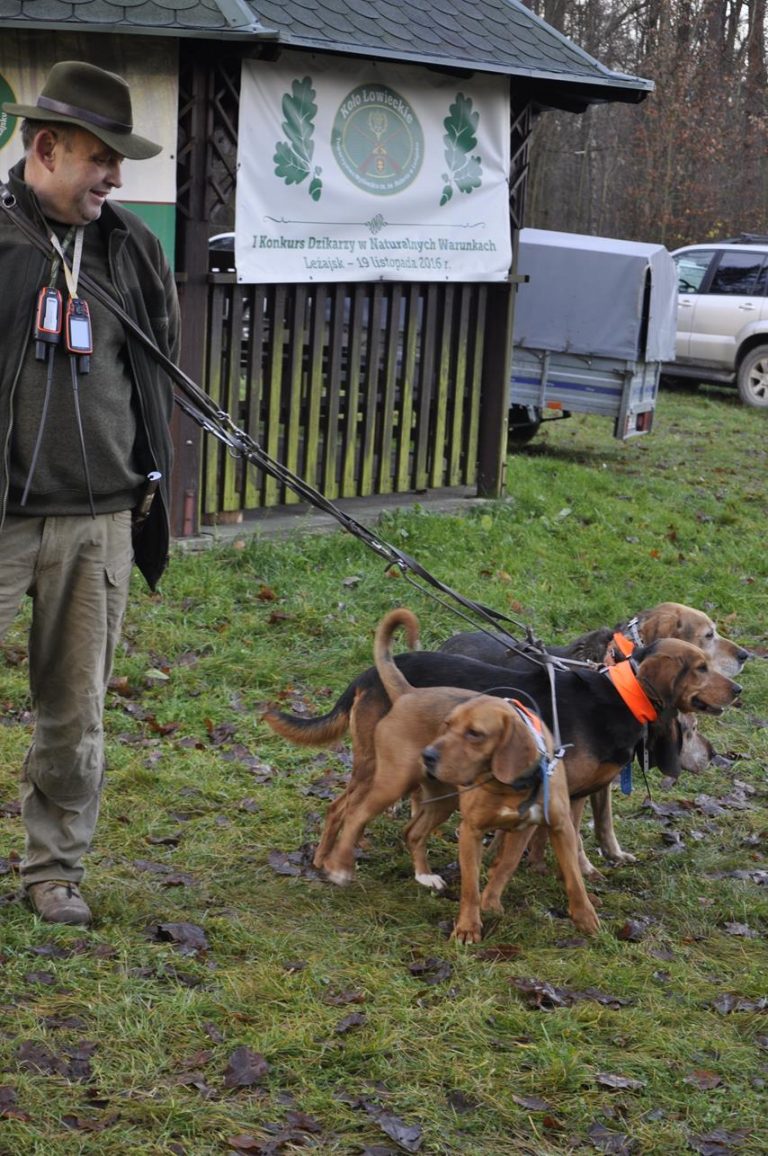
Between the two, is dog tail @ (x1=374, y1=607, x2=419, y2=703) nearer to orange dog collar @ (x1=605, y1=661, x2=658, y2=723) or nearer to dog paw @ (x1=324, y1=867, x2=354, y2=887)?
dog paw @ (x1=324, y1=867, x2=354, y2=887)

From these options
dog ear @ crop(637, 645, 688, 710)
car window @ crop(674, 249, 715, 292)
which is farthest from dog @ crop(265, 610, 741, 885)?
car window @ crop(674, 249, 715, 292)

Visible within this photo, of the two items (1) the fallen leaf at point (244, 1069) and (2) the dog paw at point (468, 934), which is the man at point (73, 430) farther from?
(2) the dog paw at point (468, 934)

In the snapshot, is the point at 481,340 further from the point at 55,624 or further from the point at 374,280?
the point at 55,624

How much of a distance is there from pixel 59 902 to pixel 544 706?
190 cm

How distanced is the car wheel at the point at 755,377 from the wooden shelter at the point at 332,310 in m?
8.12

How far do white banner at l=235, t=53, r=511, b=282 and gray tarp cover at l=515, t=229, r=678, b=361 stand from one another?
2962 mm

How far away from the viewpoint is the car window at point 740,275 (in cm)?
1892

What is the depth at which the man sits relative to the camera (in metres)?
4.21

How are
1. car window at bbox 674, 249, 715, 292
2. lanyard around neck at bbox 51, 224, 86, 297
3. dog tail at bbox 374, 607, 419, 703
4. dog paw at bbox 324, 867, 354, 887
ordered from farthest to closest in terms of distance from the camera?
car window at bbox 674, 249, 715, 292 → dog paw at bbox 324, 867, 354, 887 → dog tail at bbox 374, 607, 419, 703 → lanyard around neck at bbox 51, 224, 86, 297

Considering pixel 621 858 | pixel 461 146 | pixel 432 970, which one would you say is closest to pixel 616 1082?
pixel 432 970

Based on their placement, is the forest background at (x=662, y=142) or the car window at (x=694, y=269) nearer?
the car window at (x=694, y=269)

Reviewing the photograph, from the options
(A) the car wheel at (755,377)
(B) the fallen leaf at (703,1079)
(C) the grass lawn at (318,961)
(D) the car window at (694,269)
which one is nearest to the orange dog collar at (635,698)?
(C) the grass lawn at (318,961)

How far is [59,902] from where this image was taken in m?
4.72

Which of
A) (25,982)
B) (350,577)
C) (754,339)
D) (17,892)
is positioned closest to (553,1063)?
(25,982)
